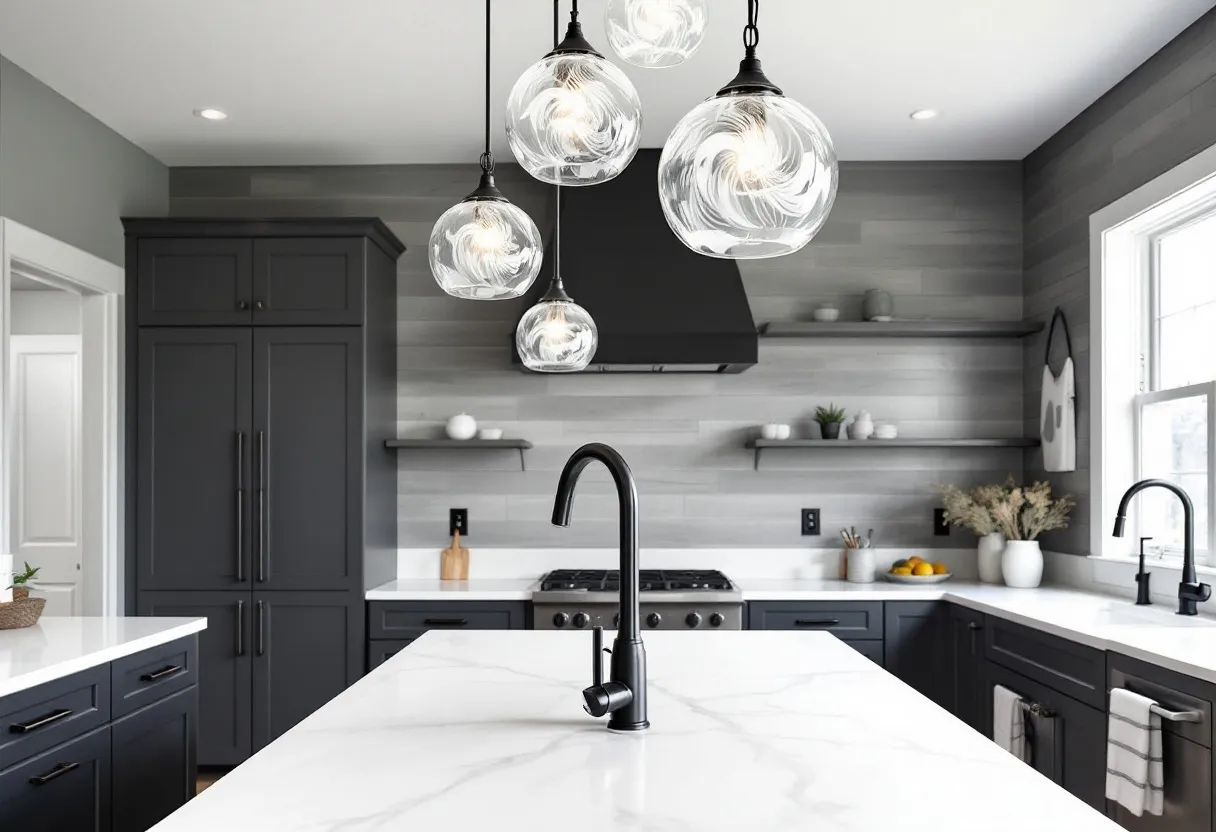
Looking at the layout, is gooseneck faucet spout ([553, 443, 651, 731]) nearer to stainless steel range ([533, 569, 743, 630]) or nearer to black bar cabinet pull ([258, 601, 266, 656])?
stainless steel range ([533, 569, 743, 630])

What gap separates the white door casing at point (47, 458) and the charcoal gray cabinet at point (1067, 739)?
4151 mm

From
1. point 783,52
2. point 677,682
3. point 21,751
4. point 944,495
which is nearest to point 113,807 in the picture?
point 21,751

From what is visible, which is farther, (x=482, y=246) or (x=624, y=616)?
(x=482, y=246)

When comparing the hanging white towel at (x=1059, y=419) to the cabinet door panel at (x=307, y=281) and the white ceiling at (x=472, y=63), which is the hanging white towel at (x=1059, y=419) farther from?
the cabinet door panel at (x=307, y=281)

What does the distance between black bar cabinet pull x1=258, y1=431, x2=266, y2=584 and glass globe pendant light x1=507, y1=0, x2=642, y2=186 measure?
9.68 feet

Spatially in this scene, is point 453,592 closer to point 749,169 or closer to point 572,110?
point 572,110

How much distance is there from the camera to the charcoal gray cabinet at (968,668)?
12.0 ft

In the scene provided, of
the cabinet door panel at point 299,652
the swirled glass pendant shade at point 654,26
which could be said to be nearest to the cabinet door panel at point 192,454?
the cabinet door panel at point 299,652

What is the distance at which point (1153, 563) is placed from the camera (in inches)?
135

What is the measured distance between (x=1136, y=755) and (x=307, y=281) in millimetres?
3265

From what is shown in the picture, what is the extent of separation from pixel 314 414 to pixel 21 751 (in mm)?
2023

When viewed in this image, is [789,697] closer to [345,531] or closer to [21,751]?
[21,751]

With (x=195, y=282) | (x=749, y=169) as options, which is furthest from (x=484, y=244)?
(x=195, y=282)

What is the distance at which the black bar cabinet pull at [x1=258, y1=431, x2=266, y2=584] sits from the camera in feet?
13.3
